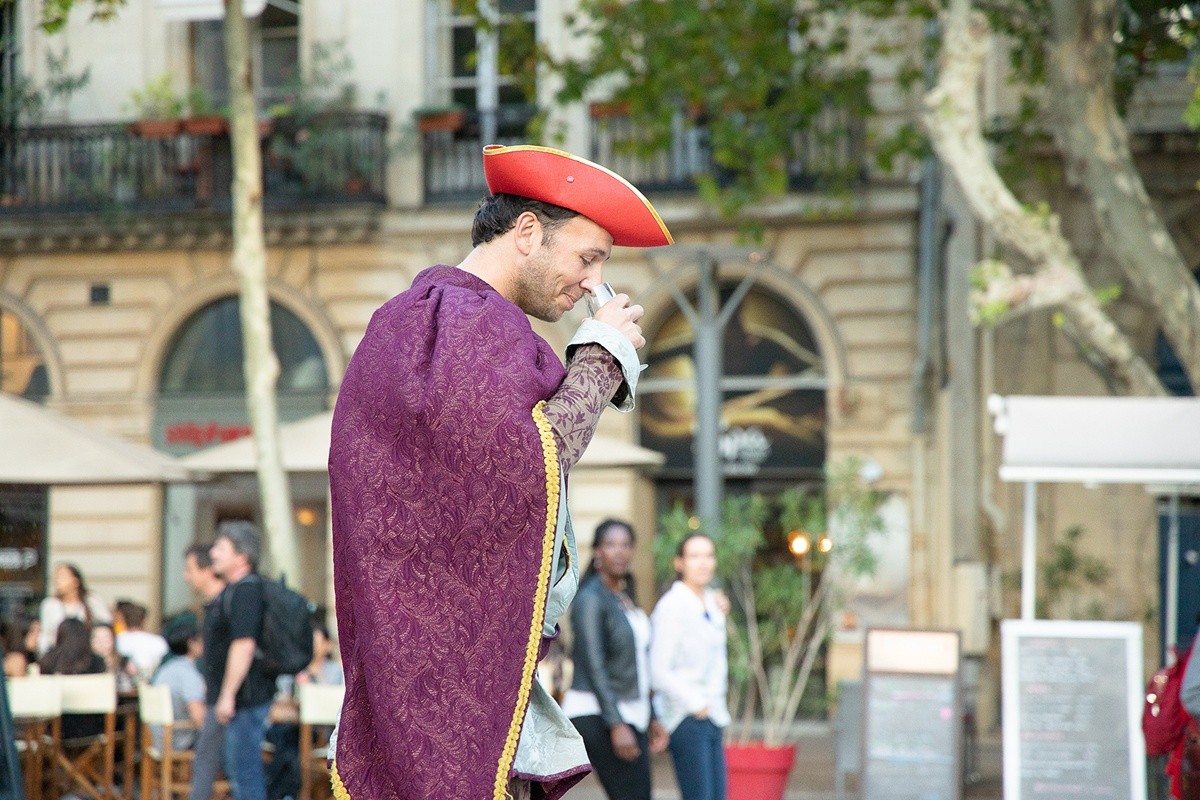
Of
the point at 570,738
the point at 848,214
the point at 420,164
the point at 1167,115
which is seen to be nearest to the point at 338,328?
the point at 420,164

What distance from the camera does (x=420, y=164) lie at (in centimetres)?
1992

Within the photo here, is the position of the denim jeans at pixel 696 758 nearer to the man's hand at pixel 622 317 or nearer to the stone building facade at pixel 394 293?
the man's hand at pixel 622 317

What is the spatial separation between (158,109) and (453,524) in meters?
18.9

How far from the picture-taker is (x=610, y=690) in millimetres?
8281

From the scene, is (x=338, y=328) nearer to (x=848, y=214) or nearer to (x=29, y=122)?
(x=29, y=122)

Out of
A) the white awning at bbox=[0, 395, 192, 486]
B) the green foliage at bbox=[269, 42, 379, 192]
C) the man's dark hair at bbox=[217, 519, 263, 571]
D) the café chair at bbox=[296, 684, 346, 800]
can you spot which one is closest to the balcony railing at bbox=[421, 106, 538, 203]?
the green foliage at bbox=[269, 42, 379, 192]

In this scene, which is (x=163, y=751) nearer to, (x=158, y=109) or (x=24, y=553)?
(x=24, y=553)

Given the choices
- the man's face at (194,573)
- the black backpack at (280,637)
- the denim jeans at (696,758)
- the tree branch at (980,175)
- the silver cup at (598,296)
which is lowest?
the denim jeans at (696,758)

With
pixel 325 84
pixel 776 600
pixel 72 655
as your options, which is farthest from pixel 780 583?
pixel 325 84

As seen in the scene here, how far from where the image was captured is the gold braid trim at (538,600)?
2.42 meters

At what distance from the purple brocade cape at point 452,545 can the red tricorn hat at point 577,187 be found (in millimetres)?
240

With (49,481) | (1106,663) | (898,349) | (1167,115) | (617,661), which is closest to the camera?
(617,661)

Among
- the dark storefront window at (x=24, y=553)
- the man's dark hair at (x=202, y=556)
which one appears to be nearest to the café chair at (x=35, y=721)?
the man's dark hair at (x=202, y=556)

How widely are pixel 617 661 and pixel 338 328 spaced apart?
1223 cm
